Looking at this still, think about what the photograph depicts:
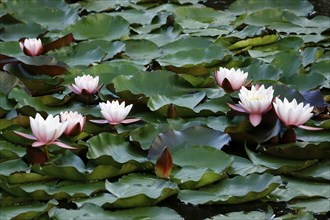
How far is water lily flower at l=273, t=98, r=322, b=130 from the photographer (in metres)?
2.21

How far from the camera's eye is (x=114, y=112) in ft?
7.64

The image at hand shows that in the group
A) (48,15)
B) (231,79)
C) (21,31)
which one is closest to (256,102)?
(231,79)

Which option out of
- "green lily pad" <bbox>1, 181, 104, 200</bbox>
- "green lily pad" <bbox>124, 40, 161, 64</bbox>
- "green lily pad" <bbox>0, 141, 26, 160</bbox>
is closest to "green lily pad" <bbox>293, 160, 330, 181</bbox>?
"green lily pad" <bbox>1, 181, 104, 200</bbox>

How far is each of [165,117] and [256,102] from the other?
1.24ft

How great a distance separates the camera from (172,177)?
2.09m

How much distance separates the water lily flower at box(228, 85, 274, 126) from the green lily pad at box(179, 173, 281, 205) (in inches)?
11.3

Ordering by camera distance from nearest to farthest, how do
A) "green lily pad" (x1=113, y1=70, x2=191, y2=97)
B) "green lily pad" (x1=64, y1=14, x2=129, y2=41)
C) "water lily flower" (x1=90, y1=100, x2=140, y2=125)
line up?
"water lily flower" (x1=90, y1=100, x2=140, y2=125) → "green lily pad" (x1=113, y1=70, x2=191, y2=97) → "green lily pad" (x1=64, y1=14, x2=129, y2=41)

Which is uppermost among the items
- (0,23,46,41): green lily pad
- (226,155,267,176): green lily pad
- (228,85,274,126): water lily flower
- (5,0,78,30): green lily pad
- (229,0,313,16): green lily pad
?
(228,85,274,126): water lily flower

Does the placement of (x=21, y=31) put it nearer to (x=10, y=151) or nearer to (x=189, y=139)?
(x=10, y=151)

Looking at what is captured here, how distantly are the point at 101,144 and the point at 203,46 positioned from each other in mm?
1059

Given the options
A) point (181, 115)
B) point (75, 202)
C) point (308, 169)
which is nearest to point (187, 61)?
point (181, 115)

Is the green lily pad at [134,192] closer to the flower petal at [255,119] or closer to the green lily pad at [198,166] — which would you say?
the green lily pad at [198,166]

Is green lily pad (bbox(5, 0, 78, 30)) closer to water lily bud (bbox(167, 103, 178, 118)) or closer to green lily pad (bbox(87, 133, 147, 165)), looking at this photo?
water lily bud (bbox(167, 103, 178, 118))

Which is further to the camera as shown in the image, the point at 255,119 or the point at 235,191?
the point at 255,119
